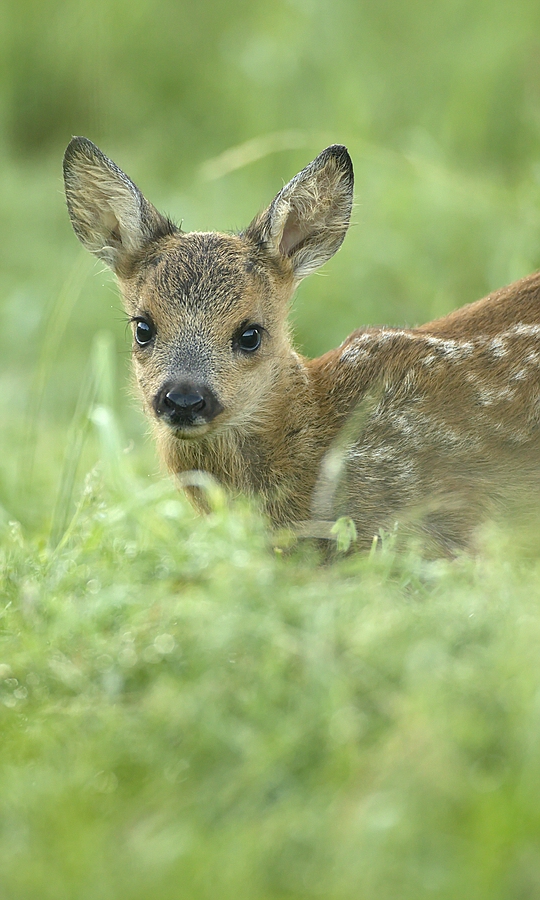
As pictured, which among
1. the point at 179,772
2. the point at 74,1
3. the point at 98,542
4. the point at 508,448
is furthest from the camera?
the point at 74,1

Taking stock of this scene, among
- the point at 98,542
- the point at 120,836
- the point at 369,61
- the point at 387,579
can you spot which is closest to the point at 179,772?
the point at 120,836

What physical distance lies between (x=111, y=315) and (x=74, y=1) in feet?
11.0

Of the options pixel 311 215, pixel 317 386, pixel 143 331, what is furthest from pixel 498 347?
pixel 143 331

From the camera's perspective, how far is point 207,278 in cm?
493

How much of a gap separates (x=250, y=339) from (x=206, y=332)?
0.23m

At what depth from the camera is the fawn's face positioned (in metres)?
4.64

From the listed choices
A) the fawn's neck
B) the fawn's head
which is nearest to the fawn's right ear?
the fawn's head

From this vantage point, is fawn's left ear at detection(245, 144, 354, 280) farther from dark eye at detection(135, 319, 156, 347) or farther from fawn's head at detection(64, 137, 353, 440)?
dark eye at detection(135, 319, 156, 347)

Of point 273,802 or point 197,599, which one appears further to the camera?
point 197,599

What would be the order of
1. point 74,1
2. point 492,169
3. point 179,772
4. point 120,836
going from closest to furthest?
1. point 120,836
2. point 179,772
3. point 492,169
4. point 74,1

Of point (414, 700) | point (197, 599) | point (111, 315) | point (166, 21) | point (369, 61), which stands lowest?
point (414, 700)

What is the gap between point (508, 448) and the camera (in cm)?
473

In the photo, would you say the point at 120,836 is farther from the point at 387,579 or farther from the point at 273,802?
the point at 387,579

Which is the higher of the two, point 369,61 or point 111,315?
point 369,61
